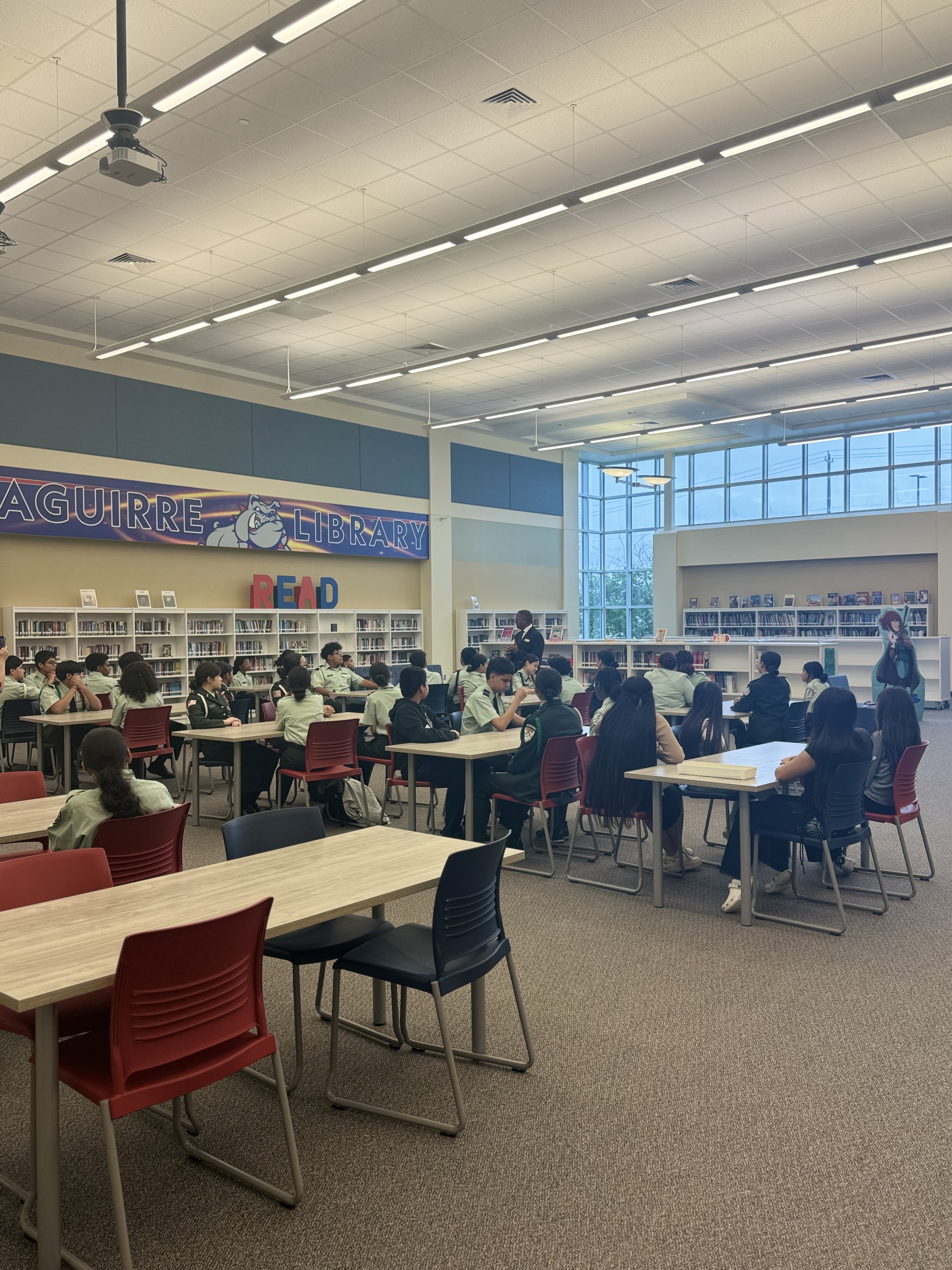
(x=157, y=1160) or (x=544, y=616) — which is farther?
(x=544, y=616)

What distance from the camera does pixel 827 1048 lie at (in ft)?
11.2

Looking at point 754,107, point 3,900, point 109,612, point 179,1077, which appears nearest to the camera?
point 179,1077

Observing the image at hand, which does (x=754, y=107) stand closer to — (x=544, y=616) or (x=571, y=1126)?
(x=571, y=1126)

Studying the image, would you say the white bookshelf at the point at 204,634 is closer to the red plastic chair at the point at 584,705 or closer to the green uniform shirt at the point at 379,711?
the green uniform shirt at the point at 379,711

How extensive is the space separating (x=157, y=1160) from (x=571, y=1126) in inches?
48.4

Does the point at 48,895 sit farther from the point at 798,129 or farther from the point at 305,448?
the point at 305,448

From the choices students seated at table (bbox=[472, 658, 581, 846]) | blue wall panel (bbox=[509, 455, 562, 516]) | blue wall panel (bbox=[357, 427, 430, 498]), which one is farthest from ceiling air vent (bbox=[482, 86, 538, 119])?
blue wall panel (bbox=[509, 455, 562, 516])

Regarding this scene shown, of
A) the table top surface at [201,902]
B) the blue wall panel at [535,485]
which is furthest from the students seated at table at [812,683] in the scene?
the blue wall panel at [535,485]

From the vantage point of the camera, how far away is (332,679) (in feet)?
32.3

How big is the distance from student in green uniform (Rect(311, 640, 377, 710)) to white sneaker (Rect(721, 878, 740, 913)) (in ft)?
16.9

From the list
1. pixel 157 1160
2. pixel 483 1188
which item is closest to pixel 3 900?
pixel 157 1160

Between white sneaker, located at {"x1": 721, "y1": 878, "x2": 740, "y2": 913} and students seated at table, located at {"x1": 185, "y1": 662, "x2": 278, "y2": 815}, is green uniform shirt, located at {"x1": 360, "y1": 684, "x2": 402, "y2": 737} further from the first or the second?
white sneaker, located at {"x1": 721, "y1": 878, "x2": 740, "y2": 913}

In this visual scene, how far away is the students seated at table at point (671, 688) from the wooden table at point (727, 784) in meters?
2.47

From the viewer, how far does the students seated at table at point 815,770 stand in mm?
4793
